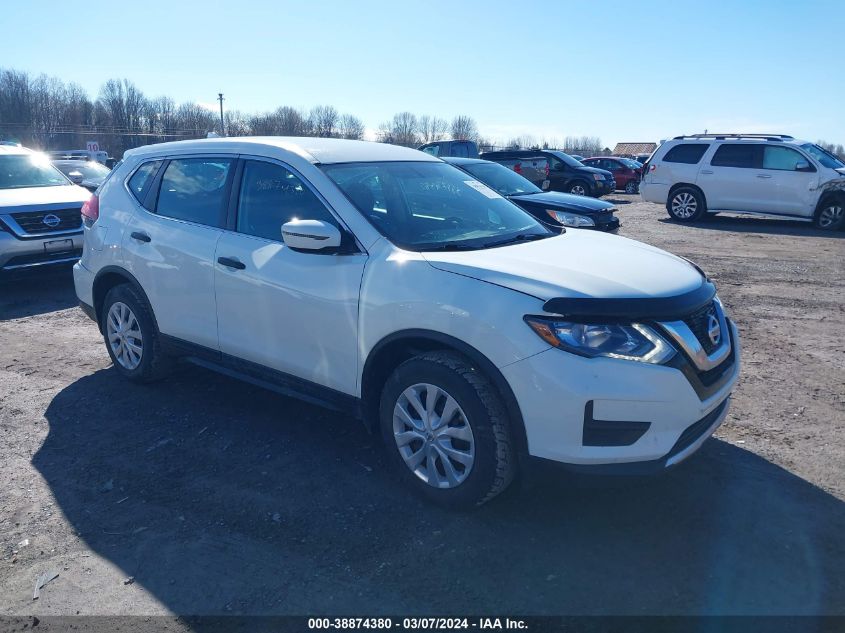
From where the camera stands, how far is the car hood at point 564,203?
372 inches

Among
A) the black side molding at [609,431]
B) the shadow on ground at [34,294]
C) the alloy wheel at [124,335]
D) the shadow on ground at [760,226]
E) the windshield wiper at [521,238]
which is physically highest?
the windshield wiper at [521,238]

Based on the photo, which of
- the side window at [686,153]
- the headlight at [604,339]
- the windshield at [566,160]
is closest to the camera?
the headlight at [604,339]

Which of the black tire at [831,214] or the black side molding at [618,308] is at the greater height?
the black side molding at [618,308]

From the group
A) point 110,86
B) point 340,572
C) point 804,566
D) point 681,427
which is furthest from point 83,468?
point 110,86

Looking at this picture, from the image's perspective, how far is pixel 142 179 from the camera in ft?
16.8

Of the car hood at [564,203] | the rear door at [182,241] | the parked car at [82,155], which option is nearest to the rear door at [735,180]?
the car hood at [564,203]

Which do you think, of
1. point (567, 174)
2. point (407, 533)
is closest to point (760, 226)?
point (567, 174)

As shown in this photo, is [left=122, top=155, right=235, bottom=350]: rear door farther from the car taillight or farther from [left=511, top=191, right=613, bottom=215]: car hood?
[left=511, top=191, right=613, bottom=215]: car hood

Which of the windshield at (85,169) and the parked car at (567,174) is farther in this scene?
the parked car at (567,174)

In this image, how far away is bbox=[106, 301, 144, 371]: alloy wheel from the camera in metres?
5.12

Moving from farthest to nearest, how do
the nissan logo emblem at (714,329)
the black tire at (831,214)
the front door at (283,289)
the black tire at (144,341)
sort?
1. the black tire at (831,214)
2. the black tire at (144,341)
3. the front door at (283,289)
4. the nissan logo emblem at (714,329)

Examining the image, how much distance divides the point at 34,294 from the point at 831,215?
47.7 ft

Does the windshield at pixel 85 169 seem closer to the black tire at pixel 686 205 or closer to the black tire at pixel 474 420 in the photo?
the black tire at pixel 686 205

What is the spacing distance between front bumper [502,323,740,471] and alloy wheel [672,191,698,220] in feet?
45.6
